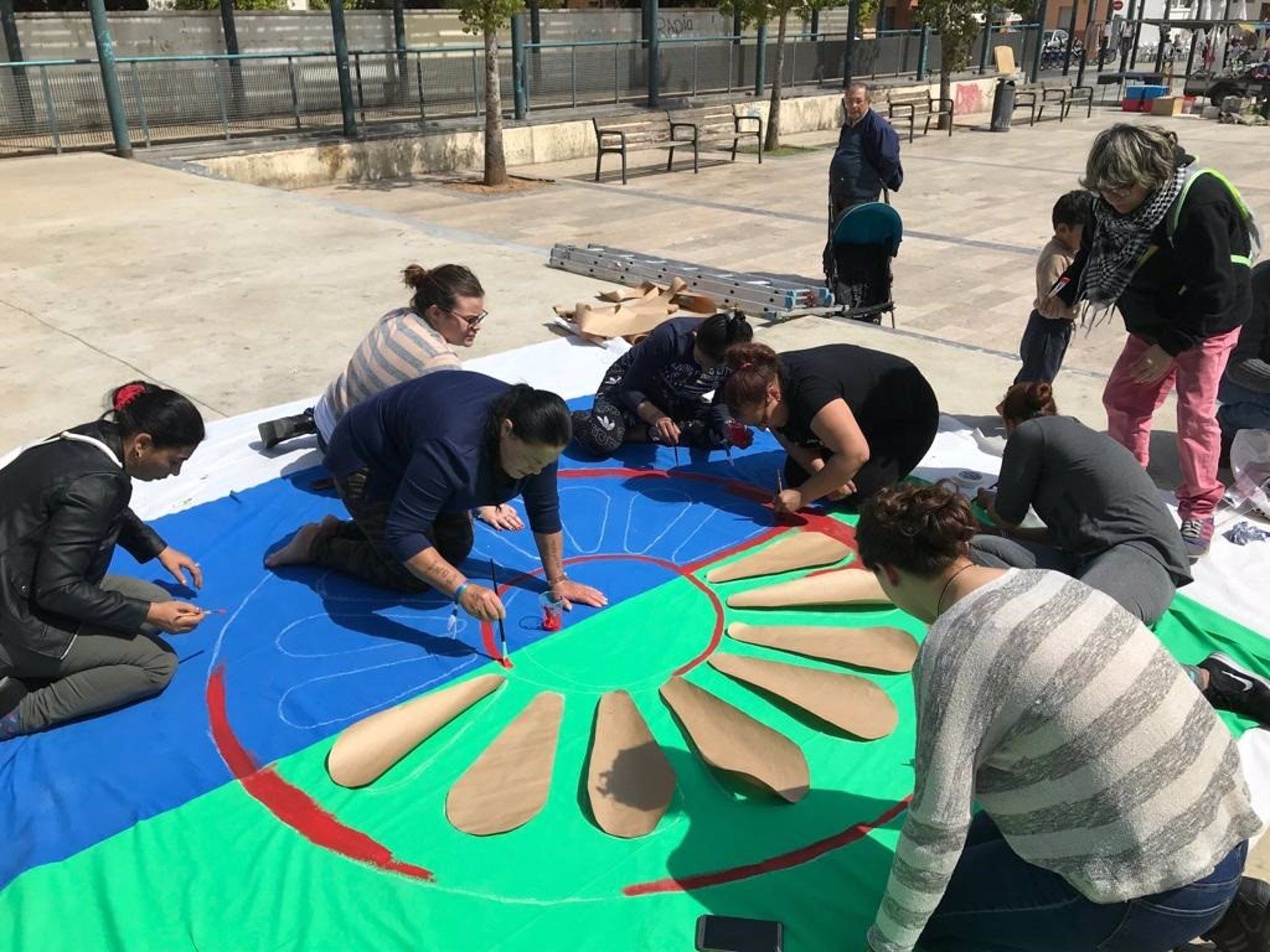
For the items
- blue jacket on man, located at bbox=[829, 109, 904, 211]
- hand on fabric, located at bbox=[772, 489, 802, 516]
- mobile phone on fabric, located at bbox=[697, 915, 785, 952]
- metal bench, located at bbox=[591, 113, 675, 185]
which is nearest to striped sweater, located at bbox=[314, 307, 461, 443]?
hand on fabric, located at bbox=[772, 489, 802, 516]

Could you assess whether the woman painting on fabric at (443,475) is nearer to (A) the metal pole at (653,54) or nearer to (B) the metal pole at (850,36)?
(A) the metal pole at (653,54)

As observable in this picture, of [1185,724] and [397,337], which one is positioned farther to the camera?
[397,337]

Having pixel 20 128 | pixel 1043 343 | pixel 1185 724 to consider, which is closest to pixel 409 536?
pixel 1185 724

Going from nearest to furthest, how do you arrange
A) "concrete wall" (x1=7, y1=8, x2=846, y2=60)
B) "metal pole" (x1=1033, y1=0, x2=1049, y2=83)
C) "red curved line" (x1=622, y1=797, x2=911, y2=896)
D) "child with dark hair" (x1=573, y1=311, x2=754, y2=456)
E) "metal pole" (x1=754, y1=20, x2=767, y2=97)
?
"red curved line" (x1=622, y1=797, x2=911, y2=896) → "child with dark hair" (x1=573, y1=311, x2=754, y2=456) → "concrete wall" (x1=7, y1=8, x2=846, y2=60) → "metal pole" (x1=754, y1=20, x2=767, y2=97) → "metal pole" (x1=1033, y1=0, x2=1049, y2=83)

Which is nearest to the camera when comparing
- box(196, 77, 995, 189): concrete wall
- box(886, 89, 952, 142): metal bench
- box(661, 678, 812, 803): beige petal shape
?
box(661, 678, 812, 803): beige petal shape

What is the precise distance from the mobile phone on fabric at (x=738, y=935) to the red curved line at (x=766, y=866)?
0.52 feet

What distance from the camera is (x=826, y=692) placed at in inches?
135

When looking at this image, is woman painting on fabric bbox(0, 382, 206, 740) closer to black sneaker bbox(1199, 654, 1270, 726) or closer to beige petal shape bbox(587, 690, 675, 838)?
beige petal shape bbox(587, 690, 675, 838)

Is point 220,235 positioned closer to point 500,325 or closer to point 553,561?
point 500,325

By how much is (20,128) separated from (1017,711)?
15.9 meters

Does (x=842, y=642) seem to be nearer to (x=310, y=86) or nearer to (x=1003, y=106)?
(x=310, y=86)

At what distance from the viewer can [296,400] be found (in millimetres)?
5961

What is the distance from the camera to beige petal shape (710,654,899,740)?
329 cm

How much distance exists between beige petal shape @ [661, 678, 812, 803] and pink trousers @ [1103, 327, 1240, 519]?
2410 mm
